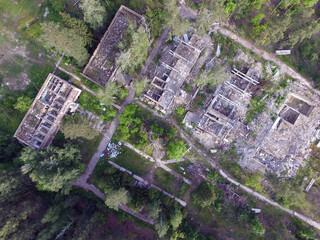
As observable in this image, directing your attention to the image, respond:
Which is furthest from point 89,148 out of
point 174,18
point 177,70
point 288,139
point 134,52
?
point 288,139

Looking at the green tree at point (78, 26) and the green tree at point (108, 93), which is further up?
the green tree at point (78, 26)

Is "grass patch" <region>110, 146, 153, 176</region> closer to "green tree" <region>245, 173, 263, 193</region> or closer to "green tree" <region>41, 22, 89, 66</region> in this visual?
"green tree" <region>245, 173, 263, 193</region>

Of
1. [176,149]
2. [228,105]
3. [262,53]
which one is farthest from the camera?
[262,53]

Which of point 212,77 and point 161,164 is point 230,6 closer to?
point 212,77

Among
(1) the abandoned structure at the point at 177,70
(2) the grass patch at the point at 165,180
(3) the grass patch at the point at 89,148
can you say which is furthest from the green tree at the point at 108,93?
(2) the grass patch at the point at 165,180

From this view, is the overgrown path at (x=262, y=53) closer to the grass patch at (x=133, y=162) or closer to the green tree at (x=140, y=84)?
the green tree at (x=140, y=84)

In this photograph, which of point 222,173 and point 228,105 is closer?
point 228,105
